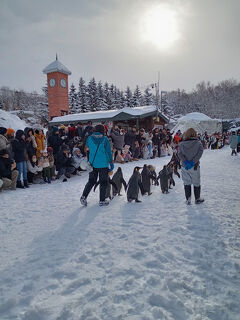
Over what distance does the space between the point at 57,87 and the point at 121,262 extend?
32.6m

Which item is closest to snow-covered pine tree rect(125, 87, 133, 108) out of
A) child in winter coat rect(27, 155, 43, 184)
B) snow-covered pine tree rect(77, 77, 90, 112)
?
snow-covered pine tree rect(77, 77, 90, 112)

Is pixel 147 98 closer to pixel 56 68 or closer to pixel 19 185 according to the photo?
pixel 56 68

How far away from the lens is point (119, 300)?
1.94m

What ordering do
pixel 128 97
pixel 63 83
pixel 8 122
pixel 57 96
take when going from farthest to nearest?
pixel 128 97
pixel 63 83
pixel 57 96
pixel 8 122

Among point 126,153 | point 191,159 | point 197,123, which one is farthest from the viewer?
point 197,123

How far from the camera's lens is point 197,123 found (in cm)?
3092

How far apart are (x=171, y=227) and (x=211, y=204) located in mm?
1567

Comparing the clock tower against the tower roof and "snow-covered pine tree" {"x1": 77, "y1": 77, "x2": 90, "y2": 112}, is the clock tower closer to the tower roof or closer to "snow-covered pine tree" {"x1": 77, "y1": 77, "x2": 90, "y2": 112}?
the tower roof

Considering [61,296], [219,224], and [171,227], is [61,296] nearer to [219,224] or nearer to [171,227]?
[171,227]

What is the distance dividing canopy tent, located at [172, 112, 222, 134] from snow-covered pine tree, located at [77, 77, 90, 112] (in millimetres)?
19783

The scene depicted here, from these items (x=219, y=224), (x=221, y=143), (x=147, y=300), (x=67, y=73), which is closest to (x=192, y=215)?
(x=219, y=224)

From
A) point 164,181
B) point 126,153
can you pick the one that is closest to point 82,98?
point 126,153

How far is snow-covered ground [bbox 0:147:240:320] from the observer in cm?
185

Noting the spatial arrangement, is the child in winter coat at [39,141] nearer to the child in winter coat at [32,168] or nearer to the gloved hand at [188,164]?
the child in winter coat at [32,168]
